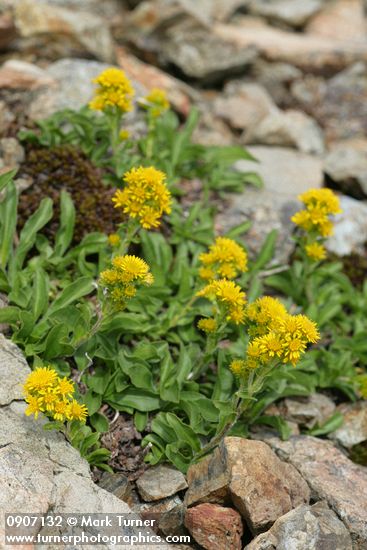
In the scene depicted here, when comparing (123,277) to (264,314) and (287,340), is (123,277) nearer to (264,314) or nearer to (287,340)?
(264,314)

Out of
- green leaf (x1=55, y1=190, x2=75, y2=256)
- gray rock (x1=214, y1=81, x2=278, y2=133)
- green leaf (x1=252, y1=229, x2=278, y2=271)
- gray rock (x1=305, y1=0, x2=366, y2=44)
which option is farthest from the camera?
gray rock (x1=305, y1=0, x2=366, y2=44)

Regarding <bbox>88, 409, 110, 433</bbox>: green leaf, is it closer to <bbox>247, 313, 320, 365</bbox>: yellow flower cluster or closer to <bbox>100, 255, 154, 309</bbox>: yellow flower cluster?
<bbox>100, 255, 154, 309</bbox>: yellow flower cluster

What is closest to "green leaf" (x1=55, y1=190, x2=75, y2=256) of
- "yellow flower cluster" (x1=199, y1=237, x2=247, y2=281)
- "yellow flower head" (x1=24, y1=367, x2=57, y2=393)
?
"yellow flower cluster" (x1=199, y1=237, x2=247, y2=281)

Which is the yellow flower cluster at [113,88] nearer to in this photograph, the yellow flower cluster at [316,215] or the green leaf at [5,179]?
the green leaf at [5,179]

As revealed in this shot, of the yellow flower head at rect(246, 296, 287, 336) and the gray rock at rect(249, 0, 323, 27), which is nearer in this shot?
the yellow flower head at rect(246, 296, 287, 336)

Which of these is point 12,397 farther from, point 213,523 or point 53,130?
point 53,130

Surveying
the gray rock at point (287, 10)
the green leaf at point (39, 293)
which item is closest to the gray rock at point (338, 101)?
the gray rock at point (287, 10)
